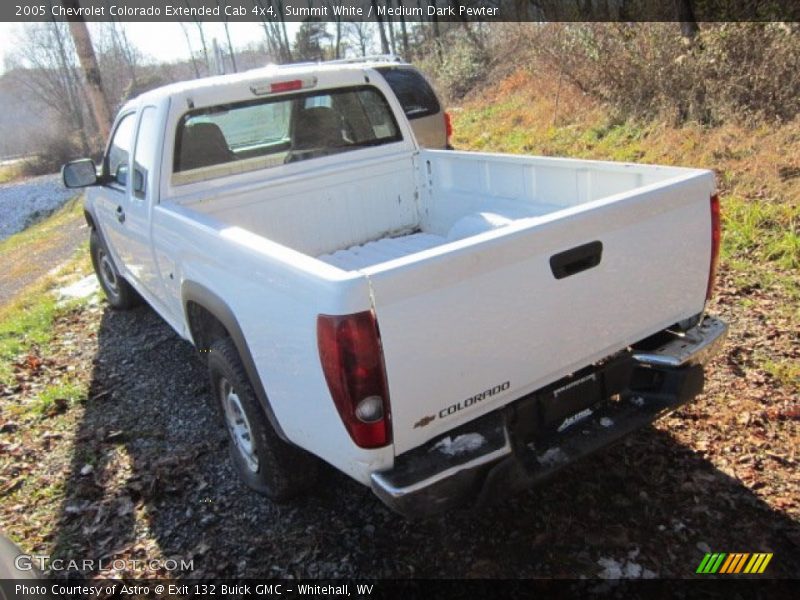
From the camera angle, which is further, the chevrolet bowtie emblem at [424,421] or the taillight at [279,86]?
the taillight at [279,86]

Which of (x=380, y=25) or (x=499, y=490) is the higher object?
(x=380, y=25)

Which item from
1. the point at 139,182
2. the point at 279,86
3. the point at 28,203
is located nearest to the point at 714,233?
the point at 279,86

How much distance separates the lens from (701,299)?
2902mm

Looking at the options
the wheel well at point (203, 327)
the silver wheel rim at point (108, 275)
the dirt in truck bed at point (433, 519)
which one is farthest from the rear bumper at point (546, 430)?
the silver wheel rim at point (108, 275)

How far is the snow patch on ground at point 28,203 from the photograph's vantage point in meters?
18.7

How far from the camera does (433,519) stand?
9.67ft

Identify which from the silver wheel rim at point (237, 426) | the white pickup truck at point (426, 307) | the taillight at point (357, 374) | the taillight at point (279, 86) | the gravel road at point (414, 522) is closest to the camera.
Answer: the taillight at point (357, 374)

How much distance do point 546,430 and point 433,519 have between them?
0.74 metres

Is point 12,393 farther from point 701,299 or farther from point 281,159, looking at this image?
point 701,299

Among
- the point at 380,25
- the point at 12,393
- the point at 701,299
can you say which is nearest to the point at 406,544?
the point at 701,299

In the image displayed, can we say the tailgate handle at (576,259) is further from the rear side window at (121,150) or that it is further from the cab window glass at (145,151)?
the rear side window at (121,150)

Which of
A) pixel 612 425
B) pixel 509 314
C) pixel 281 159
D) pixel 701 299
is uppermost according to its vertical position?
pixel 281 159

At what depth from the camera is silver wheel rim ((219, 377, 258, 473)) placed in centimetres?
319

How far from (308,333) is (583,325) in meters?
1.11
